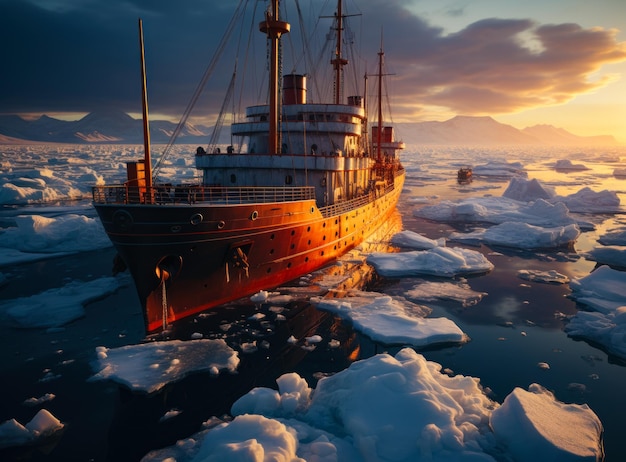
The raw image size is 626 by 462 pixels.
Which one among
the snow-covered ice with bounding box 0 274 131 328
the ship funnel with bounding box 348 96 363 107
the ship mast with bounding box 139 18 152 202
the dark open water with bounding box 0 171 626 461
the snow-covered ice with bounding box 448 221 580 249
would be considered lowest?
the dark open water with bounding box 0 171 626 461

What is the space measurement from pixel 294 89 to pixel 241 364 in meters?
18.5

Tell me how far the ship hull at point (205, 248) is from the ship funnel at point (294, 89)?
973cm

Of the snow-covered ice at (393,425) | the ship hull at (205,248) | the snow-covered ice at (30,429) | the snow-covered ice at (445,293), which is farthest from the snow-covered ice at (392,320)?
the snow-covered ice at (30,429)

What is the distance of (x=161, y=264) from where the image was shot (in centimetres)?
1224

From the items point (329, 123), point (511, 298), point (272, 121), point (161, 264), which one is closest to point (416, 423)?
point (161, 264)

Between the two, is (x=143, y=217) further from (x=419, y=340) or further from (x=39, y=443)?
(x=419, y=340)

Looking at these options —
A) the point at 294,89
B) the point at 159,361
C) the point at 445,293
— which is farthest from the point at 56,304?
the point at 294,89

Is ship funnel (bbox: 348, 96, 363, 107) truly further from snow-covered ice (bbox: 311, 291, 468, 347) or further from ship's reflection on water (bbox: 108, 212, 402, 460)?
snow-covered ice (bbox: 311, 291, 468, 347)

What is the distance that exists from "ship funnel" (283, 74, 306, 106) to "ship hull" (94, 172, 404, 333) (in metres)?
9.73

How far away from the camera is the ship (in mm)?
11719

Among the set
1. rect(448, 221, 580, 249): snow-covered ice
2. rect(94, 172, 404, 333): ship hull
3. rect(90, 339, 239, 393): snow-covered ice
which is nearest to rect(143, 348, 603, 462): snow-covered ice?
rect(90, 339, 239, 393): snow-covered ice

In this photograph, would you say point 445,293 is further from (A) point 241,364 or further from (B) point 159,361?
(B) point 159,361

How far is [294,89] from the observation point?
24.0 meters

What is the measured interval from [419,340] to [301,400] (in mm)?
4879
